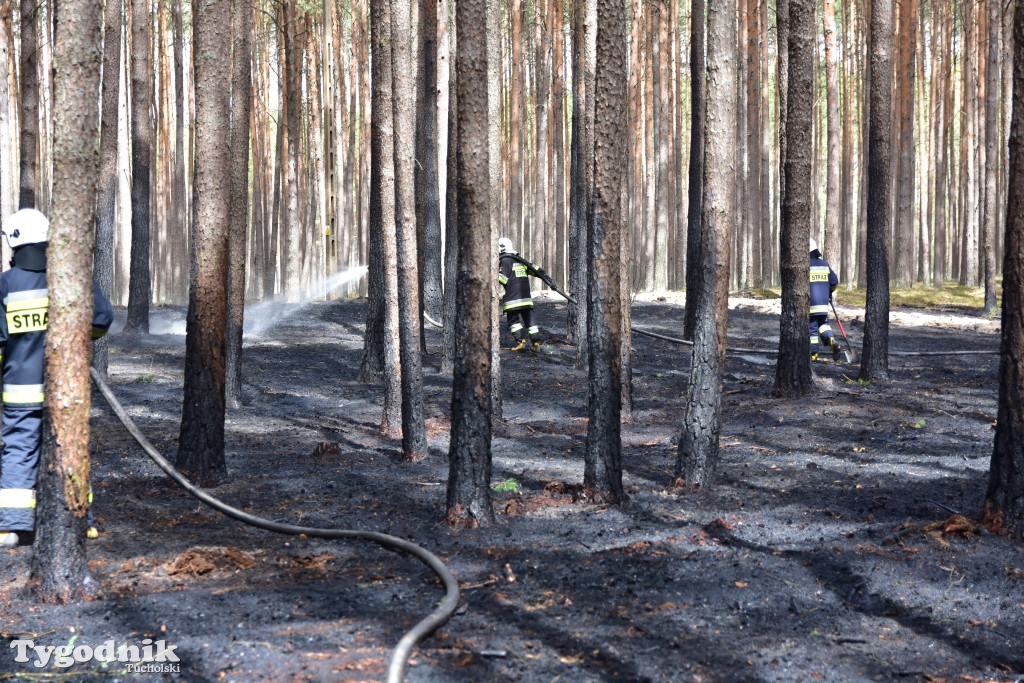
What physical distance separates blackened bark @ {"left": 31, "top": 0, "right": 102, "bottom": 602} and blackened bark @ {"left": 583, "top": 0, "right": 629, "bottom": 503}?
350 centimetres

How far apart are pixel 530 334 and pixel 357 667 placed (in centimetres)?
1171

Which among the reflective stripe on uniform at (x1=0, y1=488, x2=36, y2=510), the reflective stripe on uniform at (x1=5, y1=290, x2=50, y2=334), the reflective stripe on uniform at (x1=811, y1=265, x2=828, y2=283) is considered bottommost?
the reflective stripe on uniform at (x1=0, y1=488, x2=36, y2=510)

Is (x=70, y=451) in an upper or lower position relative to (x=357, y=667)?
upper

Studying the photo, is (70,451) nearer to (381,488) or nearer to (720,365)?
(381,488)

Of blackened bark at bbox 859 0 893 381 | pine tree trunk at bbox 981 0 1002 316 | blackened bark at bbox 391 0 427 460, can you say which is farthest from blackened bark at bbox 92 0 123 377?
pine tree trunk at bbox 981 0 1002 316

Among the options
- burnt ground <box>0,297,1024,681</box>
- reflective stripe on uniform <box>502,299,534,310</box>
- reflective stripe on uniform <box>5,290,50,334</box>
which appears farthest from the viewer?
reflective stripe on uniform <box>502,299,534,310</box>

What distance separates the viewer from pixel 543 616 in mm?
4746

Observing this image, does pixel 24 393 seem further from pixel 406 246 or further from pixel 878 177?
pixel 878 177

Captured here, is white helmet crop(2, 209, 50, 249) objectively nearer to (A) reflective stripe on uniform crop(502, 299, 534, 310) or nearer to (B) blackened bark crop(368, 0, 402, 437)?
(B) blackened bark crop(368, 0, 402, 437)

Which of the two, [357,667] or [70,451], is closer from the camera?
[357,667]

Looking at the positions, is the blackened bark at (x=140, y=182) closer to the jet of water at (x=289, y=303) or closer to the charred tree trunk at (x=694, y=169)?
the jet of water at (x=289, y=303)

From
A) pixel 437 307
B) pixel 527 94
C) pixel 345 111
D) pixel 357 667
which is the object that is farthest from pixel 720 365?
pixel 527 94

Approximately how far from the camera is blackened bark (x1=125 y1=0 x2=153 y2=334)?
14.9m

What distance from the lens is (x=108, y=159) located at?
13.8 meters
